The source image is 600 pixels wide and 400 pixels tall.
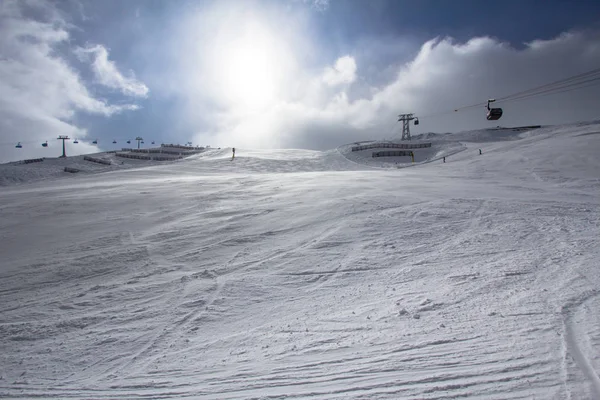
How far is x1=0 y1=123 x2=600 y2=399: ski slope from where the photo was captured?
3.27 m

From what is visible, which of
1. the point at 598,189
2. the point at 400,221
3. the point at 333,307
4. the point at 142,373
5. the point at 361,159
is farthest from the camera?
the point at 361,159

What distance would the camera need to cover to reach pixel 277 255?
6801mm

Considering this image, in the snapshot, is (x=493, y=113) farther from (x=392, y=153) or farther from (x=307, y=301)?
(x=307, y=301)

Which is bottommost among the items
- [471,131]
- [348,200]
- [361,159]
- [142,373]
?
[142,373]

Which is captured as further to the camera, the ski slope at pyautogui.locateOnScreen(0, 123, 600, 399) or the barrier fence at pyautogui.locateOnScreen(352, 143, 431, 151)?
the barrier fence at pyautogui.locateOnScreen(352, 143, 431, 151)

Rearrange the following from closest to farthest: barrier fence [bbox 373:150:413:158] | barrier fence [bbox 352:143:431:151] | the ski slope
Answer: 1. the ski slope
2. barrier fence [bbox 373:150:413:158]
3. barrier fence [bbox 352:143:431:151]

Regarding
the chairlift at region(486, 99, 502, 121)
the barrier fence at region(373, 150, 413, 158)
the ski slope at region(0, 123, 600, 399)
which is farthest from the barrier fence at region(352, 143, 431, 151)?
the ski slope at region(0, 123, 600, 399)

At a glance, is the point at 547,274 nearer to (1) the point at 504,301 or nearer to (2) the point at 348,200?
(1) the point at 504,301

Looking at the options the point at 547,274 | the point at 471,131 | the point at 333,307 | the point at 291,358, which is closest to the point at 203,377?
the point at 291,358

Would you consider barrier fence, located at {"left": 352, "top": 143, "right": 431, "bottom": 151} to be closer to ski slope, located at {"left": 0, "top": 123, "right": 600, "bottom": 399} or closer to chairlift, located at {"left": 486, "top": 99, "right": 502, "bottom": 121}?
chairlift, located at {"left": 486, "top": 99, "right": 502, "bottom": 121}

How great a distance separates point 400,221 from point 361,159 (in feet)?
101

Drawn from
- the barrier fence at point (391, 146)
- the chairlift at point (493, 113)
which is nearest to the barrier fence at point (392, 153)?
the barrier fence at point (391, 146)

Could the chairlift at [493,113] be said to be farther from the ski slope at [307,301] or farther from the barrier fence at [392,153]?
the ski slope at [307,301]

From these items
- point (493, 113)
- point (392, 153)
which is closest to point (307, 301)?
point (493, 113)
